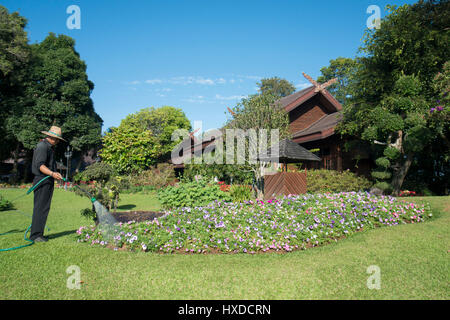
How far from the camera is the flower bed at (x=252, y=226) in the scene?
16.4ft

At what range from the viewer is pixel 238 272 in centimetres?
381

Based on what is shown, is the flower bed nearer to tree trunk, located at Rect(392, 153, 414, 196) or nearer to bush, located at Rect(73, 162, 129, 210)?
bush, located at Rect(73, 162, 129, 210)

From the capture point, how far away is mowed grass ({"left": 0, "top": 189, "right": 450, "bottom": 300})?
10.5 feet

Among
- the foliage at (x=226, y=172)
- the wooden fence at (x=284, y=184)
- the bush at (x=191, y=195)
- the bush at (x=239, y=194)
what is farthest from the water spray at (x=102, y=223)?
the foliage at (x=226, y=172)

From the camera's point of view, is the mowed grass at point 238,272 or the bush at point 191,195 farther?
the bush at point 191,195

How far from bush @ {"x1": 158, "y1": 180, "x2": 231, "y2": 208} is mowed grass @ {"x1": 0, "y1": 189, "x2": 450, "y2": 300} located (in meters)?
2.81

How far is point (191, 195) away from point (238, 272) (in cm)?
408

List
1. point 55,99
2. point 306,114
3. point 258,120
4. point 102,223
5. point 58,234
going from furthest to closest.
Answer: point 55,99 < point 306,114 < point 258,120 < point 58,234 < point 102,223

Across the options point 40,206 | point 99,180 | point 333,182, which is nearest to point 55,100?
point 99,180

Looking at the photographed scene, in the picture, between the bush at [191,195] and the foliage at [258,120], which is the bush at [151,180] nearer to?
the foliage at [258,120]

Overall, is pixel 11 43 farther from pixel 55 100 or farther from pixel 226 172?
pixel 226 172

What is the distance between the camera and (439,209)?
7.56 m

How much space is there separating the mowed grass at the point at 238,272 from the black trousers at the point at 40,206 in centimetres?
30
